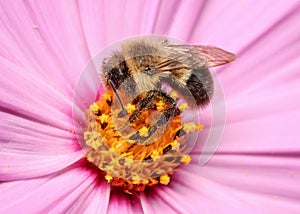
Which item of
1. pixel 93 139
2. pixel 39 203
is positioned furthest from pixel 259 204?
pixel 39 203

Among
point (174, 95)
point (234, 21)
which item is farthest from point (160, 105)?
point (234, 21)

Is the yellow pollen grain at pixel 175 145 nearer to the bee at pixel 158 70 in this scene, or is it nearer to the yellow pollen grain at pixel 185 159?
the yellow pollen grain at pixel 185 159

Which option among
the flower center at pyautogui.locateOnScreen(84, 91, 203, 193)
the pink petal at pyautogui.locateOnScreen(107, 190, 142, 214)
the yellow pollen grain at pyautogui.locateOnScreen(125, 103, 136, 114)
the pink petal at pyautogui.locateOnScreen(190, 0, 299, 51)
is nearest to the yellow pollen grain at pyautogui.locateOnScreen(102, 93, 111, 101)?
the flower center at pyautogui.locateOnScreen(84, 91, 203, 193)

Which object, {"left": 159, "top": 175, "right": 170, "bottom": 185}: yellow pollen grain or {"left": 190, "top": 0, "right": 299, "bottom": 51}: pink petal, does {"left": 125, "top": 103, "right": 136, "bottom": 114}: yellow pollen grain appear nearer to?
{"left": 159, "top": 175, "right": 170, "bottom": 185}: yellow pollen grain

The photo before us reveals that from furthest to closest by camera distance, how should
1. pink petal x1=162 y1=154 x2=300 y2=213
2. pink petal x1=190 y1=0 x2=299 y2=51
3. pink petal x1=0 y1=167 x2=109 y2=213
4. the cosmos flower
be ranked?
pink petal x1=190 y1=0 x2=299 y2=51 < pink petal x1=162 y1=154 x2=300 y2=213 < the cosmos flower < pink petal x1=0 y1=167 x2=109 y2=213

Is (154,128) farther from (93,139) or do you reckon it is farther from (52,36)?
(52,36)

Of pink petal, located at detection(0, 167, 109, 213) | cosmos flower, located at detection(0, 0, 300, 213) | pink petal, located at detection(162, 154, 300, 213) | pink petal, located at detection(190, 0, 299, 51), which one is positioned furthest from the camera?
pink petal, located at detection(190, 0, 299, 51)
